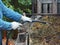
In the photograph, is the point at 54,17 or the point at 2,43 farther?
the point at 54,17

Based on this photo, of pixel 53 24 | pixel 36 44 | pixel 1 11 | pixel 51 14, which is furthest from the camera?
pixel 51 14

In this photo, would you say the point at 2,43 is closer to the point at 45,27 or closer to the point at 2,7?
the point at 2,7

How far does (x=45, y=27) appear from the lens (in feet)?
26.9

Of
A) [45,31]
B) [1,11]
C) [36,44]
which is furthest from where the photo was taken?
[45,31]

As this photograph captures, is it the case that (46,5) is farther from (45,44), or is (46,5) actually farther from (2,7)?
(2,7)

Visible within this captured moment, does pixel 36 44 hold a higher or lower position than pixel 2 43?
lower

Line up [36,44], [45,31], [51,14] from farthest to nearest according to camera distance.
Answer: [51,14]
[45,31]
[36,44]

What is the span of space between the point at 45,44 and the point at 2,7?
356 cm

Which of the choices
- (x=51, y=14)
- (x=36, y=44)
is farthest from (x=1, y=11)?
(x=51, y=14)

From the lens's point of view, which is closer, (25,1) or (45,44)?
(45,44)

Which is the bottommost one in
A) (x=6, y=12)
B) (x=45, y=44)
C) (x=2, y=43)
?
(x=45, y=44)

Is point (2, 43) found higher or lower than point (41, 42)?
higher

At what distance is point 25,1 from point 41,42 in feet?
7.05

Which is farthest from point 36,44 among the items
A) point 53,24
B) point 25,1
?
point 25,1
